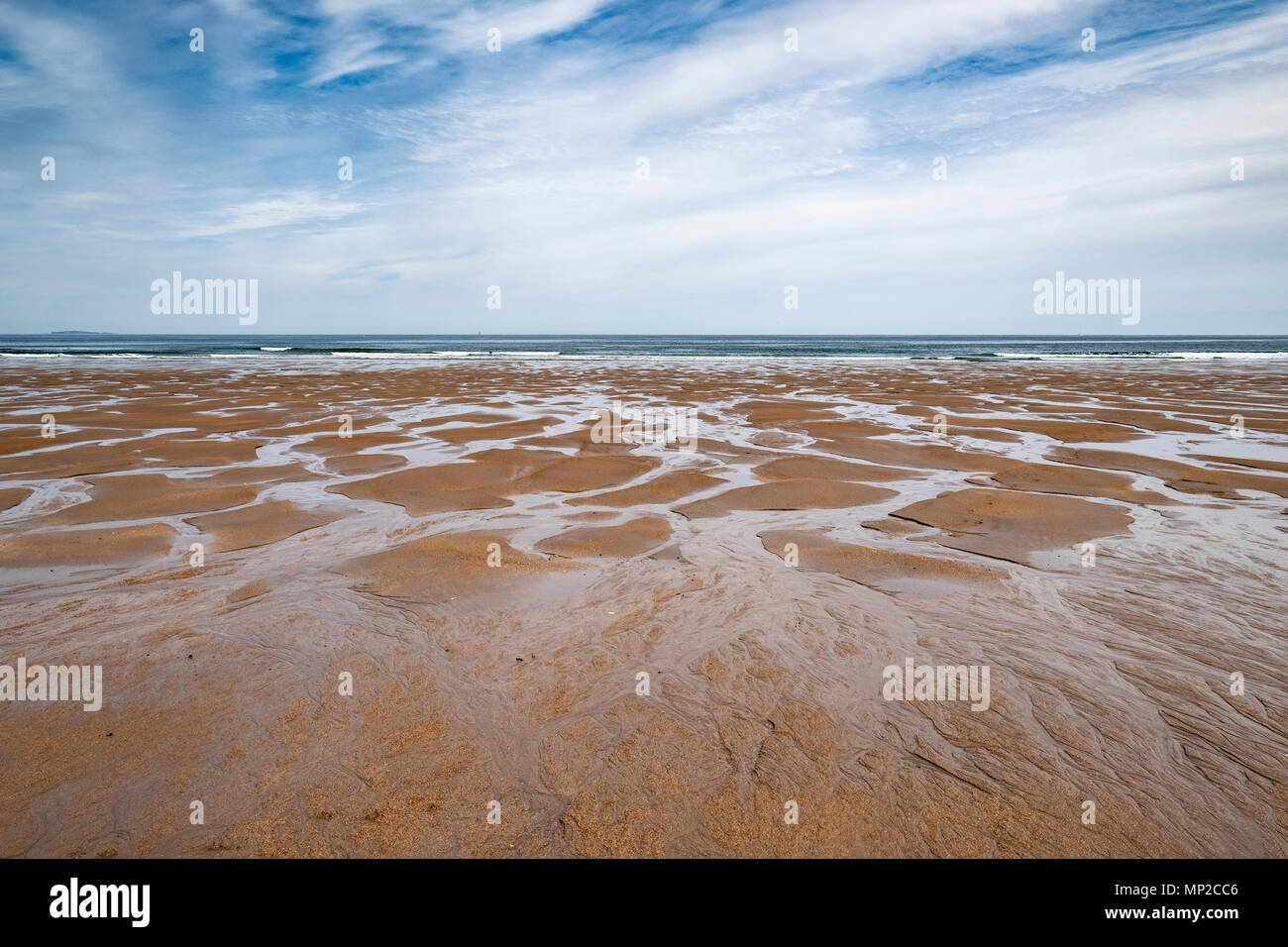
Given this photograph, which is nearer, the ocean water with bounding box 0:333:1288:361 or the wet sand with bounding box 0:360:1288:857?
the wet sand with bounding box 0:360:1288:857

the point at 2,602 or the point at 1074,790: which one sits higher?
the point at 2,602

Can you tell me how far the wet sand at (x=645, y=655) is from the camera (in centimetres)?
303

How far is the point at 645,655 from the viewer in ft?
15.3

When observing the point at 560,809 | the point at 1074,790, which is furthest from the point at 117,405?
the point at 1074,790

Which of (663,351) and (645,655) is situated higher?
(663,351)

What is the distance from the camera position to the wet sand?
3.03 metres

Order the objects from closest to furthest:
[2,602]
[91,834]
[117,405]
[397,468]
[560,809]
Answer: [91,834]
[560,809]
[2,602]
[397,468]
[117,405]

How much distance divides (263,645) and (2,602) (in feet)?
8.75

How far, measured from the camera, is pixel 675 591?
18.9 feet

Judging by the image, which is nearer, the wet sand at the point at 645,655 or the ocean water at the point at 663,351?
the wet sand at the point at 645,655

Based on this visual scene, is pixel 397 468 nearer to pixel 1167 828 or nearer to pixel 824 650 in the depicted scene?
pixel 824 650

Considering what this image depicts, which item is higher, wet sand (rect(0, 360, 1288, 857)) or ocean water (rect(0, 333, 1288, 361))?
ocean water (rect(0, 333, 1288, 361))

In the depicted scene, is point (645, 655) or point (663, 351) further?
point (663, 351)
